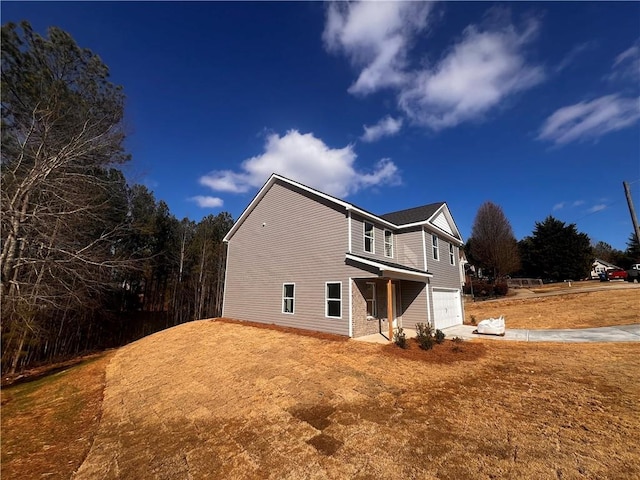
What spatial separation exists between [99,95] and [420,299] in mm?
17964

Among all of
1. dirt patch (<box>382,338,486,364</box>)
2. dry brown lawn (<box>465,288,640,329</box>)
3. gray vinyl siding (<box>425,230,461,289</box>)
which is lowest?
dirt patch (<box>382,338,486,364</box>)

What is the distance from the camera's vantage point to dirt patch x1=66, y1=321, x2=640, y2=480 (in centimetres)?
395

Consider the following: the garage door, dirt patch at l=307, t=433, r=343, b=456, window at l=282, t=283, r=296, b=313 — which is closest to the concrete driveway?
the garage door

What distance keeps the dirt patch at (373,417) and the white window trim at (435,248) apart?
735cm

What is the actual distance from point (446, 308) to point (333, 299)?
26.1 feet

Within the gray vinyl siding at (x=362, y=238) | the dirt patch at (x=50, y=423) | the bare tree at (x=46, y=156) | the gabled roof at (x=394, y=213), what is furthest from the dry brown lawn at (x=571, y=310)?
the bare tree at (x=46, y=156)

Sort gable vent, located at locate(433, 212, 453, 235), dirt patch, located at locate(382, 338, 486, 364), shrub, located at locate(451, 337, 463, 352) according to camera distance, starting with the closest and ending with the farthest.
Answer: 1. dirt patch, located at locate(382, 338, 486, 364)
2. shrub, located at locate(451, 337, 463, 352)
3. gable vent, located at locate(433, 212, 453, 235)

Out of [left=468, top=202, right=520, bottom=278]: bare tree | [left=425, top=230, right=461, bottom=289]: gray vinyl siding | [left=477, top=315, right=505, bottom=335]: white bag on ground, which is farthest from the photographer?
[left=468, top=202, right=520, bottom=278]: bare tree

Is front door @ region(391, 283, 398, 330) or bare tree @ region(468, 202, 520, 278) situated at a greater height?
bare tree @ region(468, 202, 520, 278)

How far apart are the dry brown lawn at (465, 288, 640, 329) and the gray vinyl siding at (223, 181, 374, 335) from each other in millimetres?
11213

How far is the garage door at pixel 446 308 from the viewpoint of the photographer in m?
14.9

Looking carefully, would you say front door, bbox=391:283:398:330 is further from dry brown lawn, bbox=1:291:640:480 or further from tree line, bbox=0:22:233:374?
tree line, bbox=0:22:233:374

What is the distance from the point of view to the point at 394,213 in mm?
19375

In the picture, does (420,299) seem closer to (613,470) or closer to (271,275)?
(271,275)
